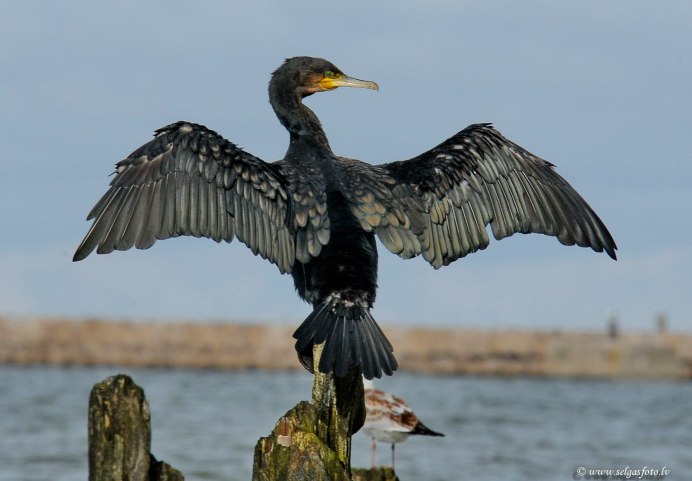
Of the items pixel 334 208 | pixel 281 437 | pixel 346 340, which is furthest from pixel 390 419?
pixel 281 437

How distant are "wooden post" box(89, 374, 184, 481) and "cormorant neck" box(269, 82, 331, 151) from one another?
65.0 inches

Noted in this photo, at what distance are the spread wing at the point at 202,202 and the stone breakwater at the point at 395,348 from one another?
65.8 ft

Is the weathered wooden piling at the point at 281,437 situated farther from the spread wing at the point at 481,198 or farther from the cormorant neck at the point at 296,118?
the cormorant neck at the point at 296,118

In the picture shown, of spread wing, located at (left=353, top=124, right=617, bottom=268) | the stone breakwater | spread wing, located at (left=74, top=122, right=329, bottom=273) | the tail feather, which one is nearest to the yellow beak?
spread wing, located at (left=353, top=124, right=617, bottom=268)

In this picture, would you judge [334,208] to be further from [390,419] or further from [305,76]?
[390,419]

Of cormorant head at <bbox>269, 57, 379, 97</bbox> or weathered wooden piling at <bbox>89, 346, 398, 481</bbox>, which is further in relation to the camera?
cormorant head at <bbox>269, 57, 379, 97</bbox>

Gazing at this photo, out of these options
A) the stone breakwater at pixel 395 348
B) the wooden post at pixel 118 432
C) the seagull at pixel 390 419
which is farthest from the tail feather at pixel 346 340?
the stone breakwater at pixel 395 348

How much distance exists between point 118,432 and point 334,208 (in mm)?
1486

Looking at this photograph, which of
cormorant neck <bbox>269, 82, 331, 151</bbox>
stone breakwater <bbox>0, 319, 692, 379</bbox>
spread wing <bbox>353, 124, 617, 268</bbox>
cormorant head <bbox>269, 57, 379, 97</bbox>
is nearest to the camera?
spread wing <bbox>353, 124, 617, 268</bbox>

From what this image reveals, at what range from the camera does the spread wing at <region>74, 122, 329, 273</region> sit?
18.5 feet

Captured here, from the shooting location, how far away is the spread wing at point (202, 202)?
5.63 metres

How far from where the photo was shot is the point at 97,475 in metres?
5.60

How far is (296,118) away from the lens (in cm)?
644

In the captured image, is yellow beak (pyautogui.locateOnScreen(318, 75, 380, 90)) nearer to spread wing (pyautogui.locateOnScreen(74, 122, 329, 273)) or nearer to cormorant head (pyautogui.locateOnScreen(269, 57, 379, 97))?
cormorant head (pyautogui.locateOnScreen(269, 57, 379, 97))
